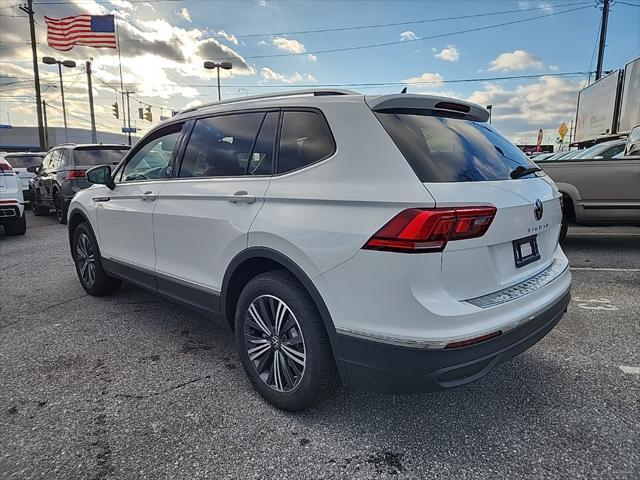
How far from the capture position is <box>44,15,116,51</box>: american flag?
21.2m

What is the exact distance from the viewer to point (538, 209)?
2484mm

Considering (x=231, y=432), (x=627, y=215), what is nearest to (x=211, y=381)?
(x=231, y=432)

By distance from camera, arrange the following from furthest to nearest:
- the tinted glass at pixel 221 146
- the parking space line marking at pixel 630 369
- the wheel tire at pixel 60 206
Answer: the wheel tire at pixel 60 206 < the parking space line marking at pixel 630 369 < the tinted glass at pixel 221 146

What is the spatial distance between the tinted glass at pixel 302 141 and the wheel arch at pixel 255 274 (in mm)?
522

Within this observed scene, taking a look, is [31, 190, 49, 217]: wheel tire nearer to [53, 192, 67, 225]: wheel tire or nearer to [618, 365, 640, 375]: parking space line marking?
[53, 192, 67, 225]: wheel tire

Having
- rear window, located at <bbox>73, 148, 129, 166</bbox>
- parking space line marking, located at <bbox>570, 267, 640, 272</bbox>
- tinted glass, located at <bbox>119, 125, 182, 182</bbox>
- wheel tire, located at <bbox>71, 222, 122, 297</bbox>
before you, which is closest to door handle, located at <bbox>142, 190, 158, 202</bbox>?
tinted glass, located at <bbox>119, 125, 182, 182</bbox>

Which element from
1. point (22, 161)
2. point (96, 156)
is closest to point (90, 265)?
point (96, 156)

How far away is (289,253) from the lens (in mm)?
2406

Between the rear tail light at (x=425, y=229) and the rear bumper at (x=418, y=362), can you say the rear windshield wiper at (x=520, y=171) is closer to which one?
the rear tail light at (x=425, y=229)

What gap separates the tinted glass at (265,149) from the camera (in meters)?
2.74

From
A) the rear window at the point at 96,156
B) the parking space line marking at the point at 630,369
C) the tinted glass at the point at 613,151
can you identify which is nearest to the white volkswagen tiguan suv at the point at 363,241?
the parking space line marking at the point at 630,369

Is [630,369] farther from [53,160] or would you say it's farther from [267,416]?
[53,160]

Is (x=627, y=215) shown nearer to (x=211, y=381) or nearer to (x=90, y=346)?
(x=211, y=381)

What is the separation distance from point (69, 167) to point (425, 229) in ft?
33.4
